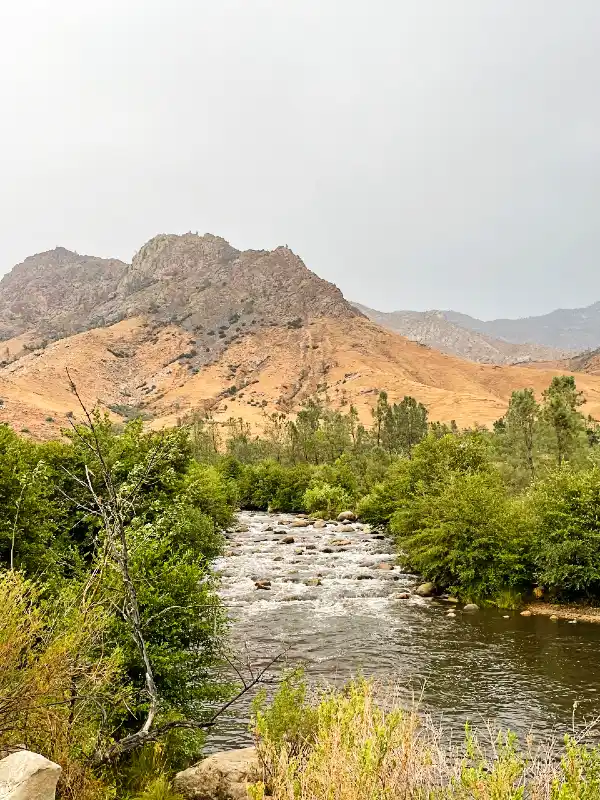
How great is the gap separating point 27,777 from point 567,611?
2401 centimetres

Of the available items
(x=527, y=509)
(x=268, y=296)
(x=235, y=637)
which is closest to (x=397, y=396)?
(x=268, y=296)

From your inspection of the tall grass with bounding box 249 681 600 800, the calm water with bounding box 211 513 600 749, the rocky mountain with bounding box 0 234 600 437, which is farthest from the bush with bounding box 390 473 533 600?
the rocky mountain with bounding box 0 234 600 437

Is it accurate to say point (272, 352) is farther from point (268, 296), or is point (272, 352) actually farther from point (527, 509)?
point (527, 509)

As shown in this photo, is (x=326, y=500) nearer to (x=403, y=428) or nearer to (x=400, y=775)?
(x=403, y=428)

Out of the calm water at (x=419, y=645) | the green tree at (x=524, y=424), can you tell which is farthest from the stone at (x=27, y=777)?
the green tree at (x=524, y=424)

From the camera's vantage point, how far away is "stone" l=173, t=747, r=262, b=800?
9656mm

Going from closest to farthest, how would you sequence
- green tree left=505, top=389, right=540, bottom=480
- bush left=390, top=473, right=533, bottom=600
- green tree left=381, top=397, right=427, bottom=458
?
1. bush left=390, top=473, right=533, bottom=600
2. green tree left=505, top=389, right=540, bottom=480
3. green tree left=381, top=397, right=427, bottom=458

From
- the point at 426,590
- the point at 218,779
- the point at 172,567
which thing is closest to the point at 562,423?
the point at 426,590

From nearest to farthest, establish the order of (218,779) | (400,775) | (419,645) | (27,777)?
(27,777), (400,775), (218,779), (419,645)

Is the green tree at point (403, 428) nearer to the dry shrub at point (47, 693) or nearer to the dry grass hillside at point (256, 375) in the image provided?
the dry grass hillside at point (256, 375)

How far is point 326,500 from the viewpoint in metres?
58.3

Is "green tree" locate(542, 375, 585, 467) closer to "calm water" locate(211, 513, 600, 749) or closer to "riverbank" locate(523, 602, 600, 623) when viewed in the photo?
"calm water" locate(211, 513, 600, 749)

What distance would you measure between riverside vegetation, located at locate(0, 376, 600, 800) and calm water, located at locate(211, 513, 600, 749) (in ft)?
6.86

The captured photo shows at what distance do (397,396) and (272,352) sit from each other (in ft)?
143
